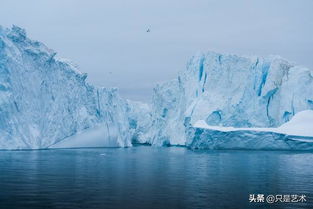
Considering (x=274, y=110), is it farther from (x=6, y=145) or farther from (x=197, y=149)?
(x=6, y=145)

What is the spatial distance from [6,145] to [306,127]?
63.8 feet

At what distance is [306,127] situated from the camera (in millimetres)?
29234

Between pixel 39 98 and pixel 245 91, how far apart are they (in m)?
16.4

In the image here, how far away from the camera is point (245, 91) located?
1443 inches

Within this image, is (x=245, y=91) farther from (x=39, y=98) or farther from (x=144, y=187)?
(x=144, y=187)

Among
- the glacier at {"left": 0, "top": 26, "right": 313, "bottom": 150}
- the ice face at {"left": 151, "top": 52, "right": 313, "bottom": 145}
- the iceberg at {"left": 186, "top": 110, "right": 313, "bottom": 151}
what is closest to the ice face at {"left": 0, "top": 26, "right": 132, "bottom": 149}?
the glacier at {"left": 0, "top": 26, "right": 313, "bottom": 150}

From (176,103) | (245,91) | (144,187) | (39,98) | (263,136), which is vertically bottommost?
(144,187)

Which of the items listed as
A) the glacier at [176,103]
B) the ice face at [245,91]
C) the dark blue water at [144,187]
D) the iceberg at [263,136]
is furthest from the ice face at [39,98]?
the dark blue water at [144,187]

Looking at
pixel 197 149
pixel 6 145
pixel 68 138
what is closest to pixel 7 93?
pixel 6 145

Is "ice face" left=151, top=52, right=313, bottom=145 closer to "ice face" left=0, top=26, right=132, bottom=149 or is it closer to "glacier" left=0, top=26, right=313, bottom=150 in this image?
"glacier" left=0, top=26, right=313, bottom=150

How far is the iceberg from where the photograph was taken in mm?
29359

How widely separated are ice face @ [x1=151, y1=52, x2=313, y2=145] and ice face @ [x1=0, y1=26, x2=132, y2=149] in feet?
27.6

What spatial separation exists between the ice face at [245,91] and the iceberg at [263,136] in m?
4.00

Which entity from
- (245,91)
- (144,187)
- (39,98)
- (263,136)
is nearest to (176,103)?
(245,91)
